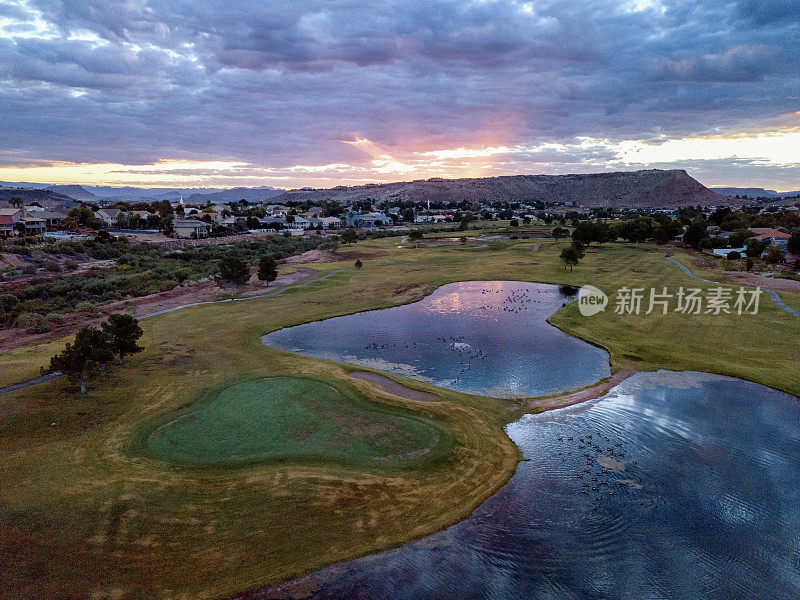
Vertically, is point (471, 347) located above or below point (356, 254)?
below

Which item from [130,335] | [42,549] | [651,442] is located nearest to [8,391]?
[130,335]

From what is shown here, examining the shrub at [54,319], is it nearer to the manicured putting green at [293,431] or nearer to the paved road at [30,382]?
the paved road at [30,382]

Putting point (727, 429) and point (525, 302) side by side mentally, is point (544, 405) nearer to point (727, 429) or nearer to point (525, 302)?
point (727, 429)

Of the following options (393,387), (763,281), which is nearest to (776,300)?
(763,281)

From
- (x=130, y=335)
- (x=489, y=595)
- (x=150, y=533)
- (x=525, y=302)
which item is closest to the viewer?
(x=489, y=595)

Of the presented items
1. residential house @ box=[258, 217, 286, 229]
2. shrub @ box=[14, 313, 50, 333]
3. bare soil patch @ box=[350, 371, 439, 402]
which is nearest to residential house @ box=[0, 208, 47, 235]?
shrub @ box=[14, 313, 50, 333]

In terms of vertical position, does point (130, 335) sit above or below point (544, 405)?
above

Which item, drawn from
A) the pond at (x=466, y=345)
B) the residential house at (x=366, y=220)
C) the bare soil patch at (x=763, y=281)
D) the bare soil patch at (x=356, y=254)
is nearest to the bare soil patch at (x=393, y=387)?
the pond at (x=466, y=345)

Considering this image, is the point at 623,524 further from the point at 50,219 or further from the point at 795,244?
the point at 50,219
